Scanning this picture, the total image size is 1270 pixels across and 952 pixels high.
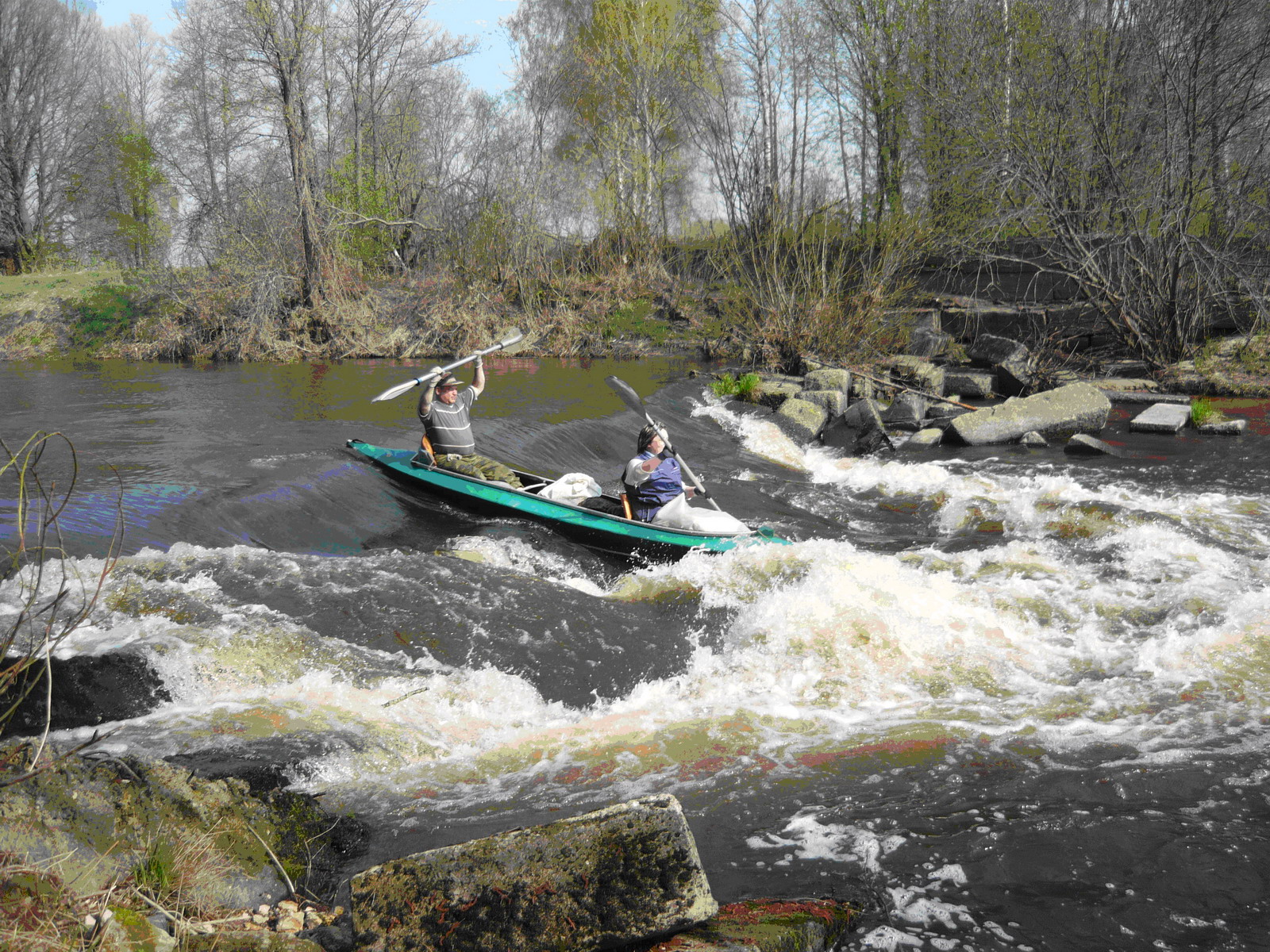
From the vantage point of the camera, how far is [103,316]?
63.9ft

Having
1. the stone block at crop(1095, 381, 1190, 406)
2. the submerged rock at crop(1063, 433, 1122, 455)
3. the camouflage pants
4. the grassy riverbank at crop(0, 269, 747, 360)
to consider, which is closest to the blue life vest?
the camouflage pants

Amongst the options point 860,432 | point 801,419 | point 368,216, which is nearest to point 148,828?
point 801,419

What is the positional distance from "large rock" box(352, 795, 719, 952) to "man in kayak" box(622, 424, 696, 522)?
15.4ft

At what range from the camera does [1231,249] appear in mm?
13406

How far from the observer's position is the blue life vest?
7121mm

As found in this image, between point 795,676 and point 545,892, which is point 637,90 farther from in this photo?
point 545,892

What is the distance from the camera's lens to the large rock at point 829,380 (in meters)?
13.3

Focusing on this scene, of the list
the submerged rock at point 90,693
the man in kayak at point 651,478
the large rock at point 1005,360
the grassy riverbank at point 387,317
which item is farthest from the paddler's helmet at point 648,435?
the large rock at point 1005,360

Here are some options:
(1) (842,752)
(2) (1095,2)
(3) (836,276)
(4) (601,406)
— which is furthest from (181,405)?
(2) (1095,2)

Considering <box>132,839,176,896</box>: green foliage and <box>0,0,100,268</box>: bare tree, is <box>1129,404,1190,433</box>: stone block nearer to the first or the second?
<box>132,839,176,896</box>: green foliage

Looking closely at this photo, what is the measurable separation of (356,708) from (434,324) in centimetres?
1575

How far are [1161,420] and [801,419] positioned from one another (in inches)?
177

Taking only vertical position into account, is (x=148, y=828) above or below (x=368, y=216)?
below

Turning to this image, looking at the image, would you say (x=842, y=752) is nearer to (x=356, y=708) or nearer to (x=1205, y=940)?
(x=1205, y=940)
